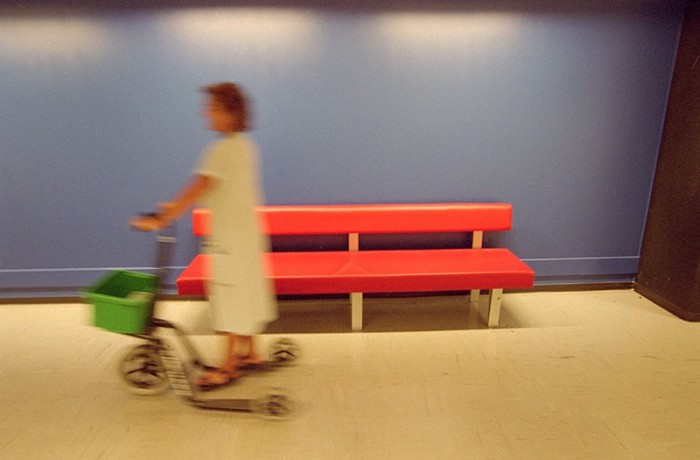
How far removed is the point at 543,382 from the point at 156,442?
2.07 metres

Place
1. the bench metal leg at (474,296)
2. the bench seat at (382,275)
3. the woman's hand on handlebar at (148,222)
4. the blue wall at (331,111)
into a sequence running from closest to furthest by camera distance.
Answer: the woman's hand on handlebar at (148,222), the bench seat at (382,275), the blue wall at (331,111), the bench metal leg at (474,296)

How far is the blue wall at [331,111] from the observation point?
3350mm

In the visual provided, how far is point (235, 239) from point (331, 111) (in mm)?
1658

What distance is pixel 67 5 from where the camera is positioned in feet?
10.7

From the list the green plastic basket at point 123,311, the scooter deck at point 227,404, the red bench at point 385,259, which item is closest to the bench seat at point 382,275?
the red bench at point 385,259

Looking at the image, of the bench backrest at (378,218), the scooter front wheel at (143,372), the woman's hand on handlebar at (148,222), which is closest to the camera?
the woman's hand on handlebar at (148,222)

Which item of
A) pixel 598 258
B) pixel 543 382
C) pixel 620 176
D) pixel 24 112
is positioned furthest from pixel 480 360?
pixel 24 112

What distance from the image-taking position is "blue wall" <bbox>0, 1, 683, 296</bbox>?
335cm

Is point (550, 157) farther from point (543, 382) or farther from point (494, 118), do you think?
point (543, 382)

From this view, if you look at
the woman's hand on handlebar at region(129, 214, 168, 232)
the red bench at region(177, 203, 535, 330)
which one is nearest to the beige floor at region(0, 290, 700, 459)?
the red bench at region(177, 203, 535, 330)

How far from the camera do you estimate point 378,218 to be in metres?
3.52

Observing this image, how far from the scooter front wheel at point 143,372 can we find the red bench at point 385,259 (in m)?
0.62

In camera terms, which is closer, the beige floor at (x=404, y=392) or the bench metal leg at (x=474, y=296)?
the beige floor at (x=404, y=392)

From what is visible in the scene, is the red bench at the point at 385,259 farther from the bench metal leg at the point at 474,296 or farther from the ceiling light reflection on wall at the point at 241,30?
the ceiling light reflection on wall at the point at 241,30
